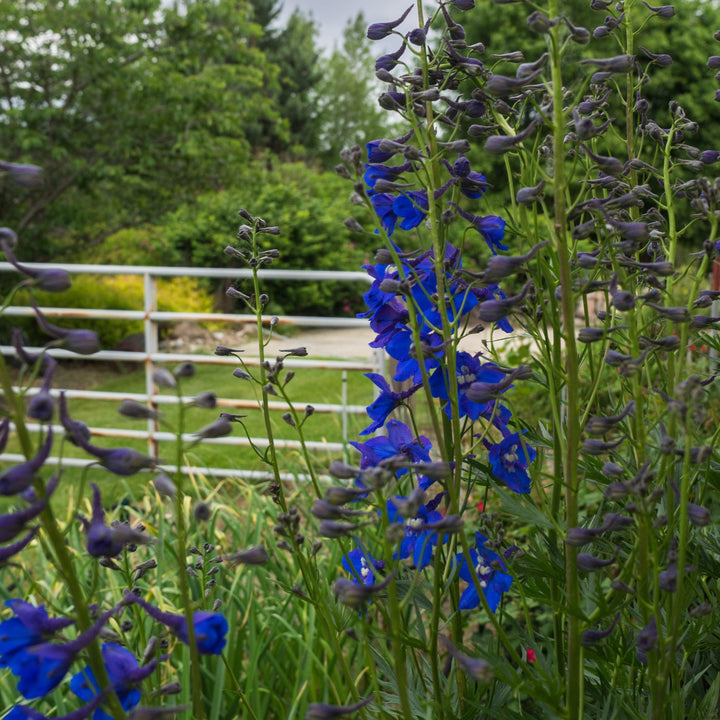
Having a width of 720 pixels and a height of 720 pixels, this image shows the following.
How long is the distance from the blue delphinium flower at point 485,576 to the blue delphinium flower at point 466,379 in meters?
0.15

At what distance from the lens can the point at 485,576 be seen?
1036 millimetres

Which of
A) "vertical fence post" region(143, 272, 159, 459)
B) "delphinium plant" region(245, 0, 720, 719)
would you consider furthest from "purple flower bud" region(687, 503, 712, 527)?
"vertical fence post" region(143, 272, 159, 459)

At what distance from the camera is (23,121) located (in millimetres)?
8867

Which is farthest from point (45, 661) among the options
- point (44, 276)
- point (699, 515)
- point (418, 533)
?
point (699, 515)

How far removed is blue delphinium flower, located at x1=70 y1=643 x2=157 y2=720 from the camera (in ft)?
1.93

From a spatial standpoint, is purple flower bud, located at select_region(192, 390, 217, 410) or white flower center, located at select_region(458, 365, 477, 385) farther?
white flower center, located at select_region(458, 365, 477, 385)

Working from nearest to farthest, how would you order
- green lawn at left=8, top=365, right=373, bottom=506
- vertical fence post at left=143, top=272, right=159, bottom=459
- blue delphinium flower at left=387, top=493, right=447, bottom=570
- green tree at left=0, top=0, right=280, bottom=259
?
blue delphinium flower at left=387, top=493, right=447, bottom=570, vertical fence post at left=143, top=272, right=159, bottom=459, green lawn at left=8, top=365, right=373, bottom=506, green tree at left=0, top=0, right=280, bottom=259

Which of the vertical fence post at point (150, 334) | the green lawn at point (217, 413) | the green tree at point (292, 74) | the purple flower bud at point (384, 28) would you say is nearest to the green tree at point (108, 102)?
the green lawn at point (217, 413)

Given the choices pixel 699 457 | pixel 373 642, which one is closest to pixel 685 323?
pixel 699 457

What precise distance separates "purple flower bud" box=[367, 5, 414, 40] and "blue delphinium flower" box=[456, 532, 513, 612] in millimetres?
664

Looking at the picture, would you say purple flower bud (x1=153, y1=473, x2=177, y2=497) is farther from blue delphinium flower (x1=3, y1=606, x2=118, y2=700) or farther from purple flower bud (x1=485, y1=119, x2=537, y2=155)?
purple flower bud (x1=485, y1=119, x2=537, y2=155)

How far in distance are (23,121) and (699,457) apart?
380 inches

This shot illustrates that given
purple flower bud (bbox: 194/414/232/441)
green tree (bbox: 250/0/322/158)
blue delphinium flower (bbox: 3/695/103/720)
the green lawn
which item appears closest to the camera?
→ blue delphinium flower (bbox: 3/695/103/720)

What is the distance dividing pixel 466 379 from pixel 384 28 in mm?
482
